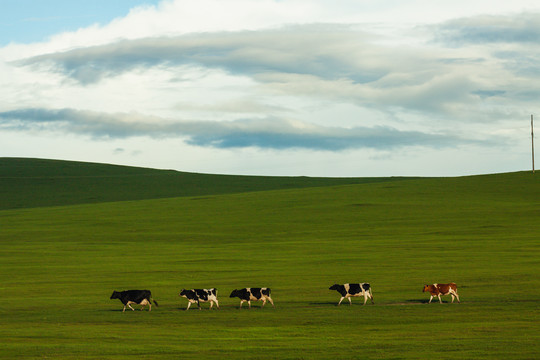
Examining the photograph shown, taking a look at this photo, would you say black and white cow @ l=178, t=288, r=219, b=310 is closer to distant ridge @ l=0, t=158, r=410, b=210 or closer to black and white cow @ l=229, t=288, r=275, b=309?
black and white cow @ l=229, t=288, r=275, b=309

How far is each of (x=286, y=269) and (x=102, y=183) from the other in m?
76.8

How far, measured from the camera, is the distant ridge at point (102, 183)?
3898 inches

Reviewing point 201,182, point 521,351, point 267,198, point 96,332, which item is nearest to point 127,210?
point 267,198

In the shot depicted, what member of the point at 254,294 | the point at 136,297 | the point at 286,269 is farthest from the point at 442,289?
the point at 286,269

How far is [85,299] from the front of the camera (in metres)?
30.4

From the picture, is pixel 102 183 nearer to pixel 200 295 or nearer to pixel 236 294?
pixel 200 295

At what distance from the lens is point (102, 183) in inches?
4407

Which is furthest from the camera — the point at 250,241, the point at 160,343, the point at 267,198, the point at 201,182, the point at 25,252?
the point at 201,182

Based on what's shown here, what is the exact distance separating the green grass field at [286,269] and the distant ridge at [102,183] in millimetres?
1908

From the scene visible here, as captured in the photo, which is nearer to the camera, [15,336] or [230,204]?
[15,336]

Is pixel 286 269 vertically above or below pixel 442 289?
above

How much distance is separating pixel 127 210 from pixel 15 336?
59891 millimetres

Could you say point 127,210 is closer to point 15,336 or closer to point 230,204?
point 230,204

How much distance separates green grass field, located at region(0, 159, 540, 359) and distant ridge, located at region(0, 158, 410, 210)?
6.26 feet
